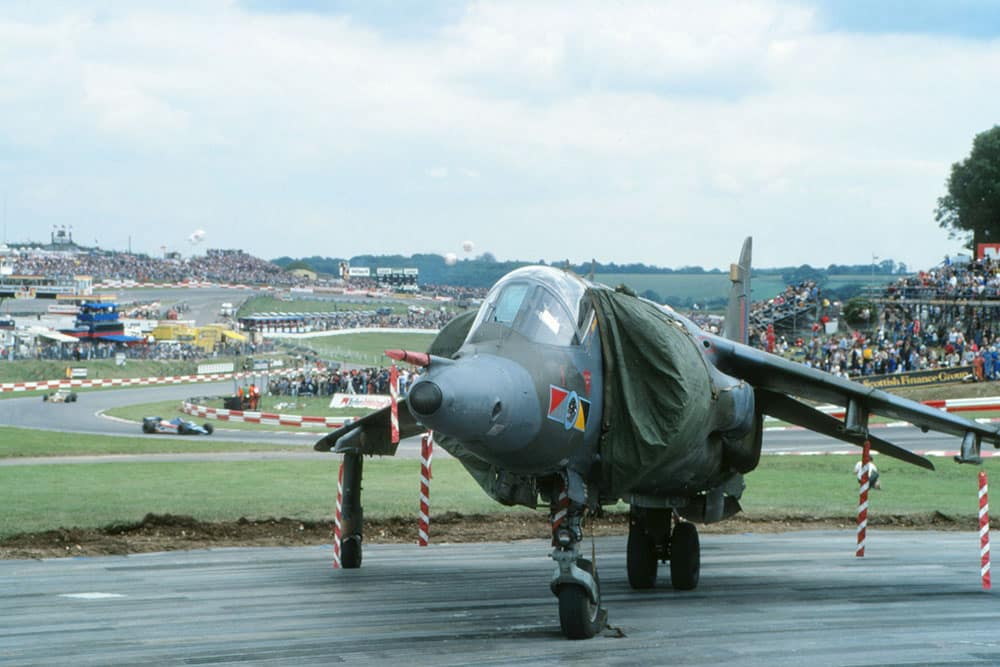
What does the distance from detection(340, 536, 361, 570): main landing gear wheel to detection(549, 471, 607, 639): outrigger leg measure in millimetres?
5884

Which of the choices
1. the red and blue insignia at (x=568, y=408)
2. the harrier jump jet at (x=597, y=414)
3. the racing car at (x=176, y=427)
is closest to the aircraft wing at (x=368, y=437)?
the harrier jump jet at (x=597, y=414)

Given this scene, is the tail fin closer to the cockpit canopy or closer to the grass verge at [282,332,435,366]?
the cockpit canopy

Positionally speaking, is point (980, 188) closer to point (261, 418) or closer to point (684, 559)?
point (261, 418)

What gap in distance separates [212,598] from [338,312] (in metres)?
111

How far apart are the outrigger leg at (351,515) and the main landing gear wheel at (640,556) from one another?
402 centimetres

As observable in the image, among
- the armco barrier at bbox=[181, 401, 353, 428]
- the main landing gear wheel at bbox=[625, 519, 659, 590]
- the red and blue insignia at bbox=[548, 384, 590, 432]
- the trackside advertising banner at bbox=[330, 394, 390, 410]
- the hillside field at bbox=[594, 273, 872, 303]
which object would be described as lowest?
the armco barrier at bbox=[181, 401, 353, 428]

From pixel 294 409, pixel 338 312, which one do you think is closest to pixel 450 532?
pixel 294 409

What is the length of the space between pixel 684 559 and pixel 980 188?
83648 mm

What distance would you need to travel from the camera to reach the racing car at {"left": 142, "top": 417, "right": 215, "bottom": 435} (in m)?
48.9

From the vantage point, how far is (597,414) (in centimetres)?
1238

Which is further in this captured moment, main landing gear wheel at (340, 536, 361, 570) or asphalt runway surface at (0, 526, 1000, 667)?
main landing gear wheel at (340, 536, 361, 570)

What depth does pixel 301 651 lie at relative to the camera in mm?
10375

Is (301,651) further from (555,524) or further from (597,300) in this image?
(597,300)

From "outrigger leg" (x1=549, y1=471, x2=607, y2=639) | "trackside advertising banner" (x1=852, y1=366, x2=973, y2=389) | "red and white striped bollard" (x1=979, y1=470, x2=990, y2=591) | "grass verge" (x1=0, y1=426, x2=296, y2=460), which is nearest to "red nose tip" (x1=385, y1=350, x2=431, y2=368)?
"outrigger leg" (x1=549, y1=471, x2=607, y2=639)
